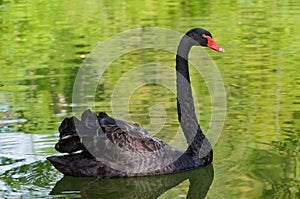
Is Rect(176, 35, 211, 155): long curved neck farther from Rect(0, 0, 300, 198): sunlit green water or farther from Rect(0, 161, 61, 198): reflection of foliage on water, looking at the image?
Rect(0, 161, 61, 198): reflection of foliage on water

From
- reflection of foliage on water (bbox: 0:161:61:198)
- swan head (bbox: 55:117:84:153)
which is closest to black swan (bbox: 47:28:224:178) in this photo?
swan head (bbox: 55:117:84:153)

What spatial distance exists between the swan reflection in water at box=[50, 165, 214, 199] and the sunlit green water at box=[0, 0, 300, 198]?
0.01 meters

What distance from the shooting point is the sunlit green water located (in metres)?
5.11

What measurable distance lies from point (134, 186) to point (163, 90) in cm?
281

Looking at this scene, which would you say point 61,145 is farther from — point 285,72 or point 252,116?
point 285,72

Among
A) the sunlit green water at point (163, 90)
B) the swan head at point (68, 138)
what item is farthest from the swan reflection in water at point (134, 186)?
the swan head at point (68, 138)

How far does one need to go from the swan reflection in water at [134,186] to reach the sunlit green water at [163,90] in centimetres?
1

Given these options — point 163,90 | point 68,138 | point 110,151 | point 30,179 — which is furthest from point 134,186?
point 163,90

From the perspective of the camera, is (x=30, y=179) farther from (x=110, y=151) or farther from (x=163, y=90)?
(x=163, y=90)

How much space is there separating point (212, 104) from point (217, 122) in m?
0.71

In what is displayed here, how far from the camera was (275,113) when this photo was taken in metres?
6.69

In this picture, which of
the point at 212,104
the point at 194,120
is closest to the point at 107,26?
the point at 212,104

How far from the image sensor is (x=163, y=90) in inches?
308

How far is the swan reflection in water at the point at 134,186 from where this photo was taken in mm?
4996
